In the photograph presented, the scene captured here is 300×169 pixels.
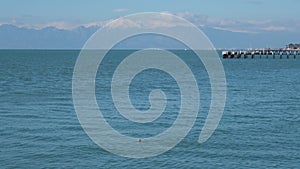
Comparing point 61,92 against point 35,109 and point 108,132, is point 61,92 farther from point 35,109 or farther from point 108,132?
point 108,132

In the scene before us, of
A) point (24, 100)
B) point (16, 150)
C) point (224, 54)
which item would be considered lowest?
point (16, 150)

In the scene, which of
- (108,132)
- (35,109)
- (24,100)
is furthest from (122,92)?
(108,132)

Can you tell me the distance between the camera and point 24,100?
4700cm

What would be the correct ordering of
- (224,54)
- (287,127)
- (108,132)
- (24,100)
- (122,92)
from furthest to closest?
(224,54) < (122,92) < (24,100) < (287,127) < (108,132)

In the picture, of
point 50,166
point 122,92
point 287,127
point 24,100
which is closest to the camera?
point 50,166

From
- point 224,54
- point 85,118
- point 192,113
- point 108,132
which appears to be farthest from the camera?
point 224,54

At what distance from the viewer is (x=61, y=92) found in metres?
55.8

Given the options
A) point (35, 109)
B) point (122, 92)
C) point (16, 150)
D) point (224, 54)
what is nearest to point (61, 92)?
point (122, 92)

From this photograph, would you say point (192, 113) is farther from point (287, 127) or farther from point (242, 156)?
point (242, 156)

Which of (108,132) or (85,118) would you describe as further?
(85,118)

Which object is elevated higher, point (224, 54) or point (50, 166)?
point (224, 54)

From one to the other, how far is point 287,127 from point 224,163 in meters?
10.3

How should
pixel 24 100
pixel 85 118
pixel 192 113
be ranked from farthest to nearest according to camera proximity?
pixel 24 100 → pixel 192 113 → pixel 85 118

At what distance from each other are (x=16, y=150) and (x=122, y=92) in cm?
2948
